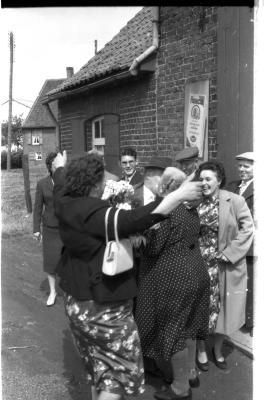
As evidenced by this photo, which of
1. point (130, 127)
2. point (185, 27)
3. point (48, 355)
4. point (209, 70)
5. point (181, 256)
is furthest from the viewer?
point (130, 127)

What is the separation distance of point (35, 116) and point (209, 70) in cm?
4317

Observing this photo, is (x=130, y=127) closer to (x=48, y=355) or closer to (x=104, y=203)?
(x=48, y=355)

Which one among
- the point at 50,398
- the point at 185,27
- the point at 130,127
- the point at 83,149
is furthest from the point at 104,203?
the point at 83,149

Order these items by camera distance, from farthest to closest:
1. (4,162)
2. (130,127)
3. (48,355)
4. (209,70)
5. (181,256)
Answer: (4,162) → (130,127) → (209,70) → (48,355) → (181,256)

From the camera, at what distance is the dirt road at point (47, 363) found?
155 inches

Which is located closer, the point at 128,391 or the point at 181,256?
the point at 128,391

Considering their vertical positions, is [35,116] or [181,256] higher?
[35,116]

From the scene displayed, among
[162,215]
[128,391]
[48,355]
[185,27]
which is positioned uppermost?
[185,27]

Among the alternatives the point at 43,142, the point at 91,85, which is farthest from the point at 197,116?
the point at 43,142

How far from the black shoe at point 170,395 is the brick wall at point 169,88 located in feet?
10.7

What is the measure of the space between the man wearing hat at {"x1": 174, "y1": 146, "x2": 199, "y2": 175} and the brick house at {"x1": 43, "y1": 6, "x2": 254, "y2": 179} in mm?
1210

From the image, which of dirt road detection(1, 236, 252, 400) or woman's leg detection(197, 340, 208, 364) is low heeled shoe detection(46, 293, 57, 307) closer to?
dirt road detection(1, 236, 252, 400)

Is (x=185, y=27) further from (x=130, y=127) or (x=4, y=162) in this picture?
(x=4, y=162)

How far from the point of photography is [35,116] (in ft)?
157
